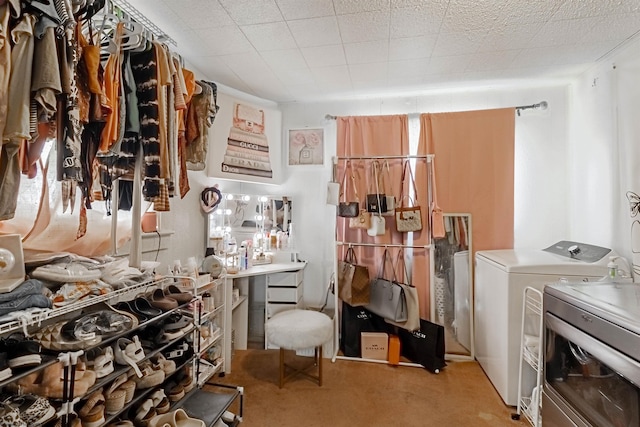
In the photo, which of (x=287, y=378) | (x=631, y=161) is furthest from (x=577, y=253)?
(x=287, y=378)

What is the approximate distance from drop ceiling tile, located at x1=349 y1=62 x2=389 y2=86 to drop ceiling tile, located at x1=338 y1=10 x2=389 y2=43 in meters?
0.40

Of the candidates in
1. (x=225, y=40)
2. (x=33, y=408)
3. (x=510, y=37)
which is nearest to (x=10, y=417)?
(x=33, y=408)

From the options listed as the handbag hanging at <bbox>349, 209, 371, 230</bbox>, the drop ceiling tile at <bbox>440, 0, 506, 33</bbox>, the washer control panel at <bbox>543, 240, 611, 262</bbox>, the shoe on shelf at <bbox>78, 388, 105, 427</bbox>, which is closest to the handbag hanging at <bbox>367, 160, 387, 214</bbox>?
the handbag hanging at <bbox>349, 209, 371, 230</bbox>

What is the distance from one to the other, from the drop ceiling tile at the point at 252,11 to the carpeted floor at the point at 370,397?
241 cm

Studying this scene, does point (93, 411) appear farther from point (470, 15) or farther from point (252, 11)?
point (470, 15)

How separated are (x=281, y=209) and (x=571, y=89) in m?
2.83

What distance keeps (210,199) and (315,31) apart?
5.21 feet

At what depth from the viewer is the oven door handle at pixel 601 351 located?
3.44 feet

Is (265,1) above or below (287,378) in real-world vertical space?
above

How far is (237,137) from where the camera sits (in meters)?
2.96

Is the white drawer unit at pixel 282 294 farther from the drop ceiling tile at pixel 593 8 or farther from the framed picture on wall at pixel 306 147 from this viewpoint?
the drop ceiling tile at pixel 593 8

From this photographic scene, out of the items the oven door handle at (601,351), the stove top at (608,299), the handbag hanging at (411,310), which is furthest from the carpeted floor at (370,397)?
the stove top at (608,299)

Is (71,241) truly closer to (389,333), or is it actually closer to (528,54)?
(389,333)

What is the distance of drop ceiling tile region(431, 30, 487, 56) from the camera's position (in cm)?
211
